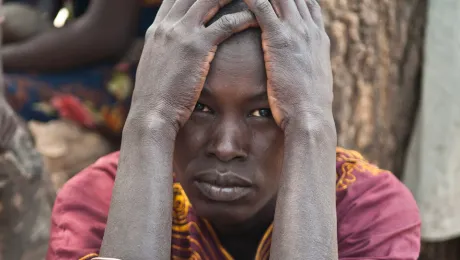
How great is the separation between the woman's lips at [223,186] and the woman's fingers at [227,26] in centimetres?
22

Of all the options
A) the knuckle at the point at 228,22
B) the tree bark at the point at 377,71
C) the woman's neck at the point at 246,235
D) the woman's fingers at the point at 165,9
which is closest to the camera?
the knuckle at the point at 228,22

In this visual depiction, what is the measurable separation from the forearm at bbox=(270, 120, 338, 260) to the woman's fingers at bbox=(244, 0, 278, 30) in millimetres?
169

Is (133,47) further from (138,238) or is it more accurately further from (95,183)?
(138,238)

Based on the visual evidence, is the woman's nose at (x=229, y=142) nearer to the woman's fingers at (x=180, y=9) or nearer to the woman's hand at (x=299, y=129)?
the woman's hand at (x=299, y=129)

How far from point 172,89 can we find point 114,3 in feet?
6.94

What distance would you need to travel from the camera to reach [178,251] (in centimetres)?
129

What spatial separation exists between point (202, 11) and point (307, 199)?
0.34 meters

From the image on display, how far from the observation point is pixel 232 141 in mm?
1059

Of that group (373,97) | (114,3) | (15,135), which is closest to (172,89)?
(15,135)

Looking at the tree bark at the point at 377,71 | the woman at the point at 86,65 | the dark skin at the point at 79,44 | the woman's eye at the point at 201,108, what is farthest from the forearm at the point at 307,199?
the dark skin at the point at 79,44

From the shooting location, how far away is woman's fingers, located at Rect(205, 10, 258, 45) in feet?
3.40

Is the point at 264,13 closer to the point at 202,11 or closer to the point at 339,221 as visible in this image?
the point at 202,11

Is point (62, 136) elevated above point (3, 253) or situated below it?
above

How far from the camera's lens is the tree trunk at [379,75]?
202cm
